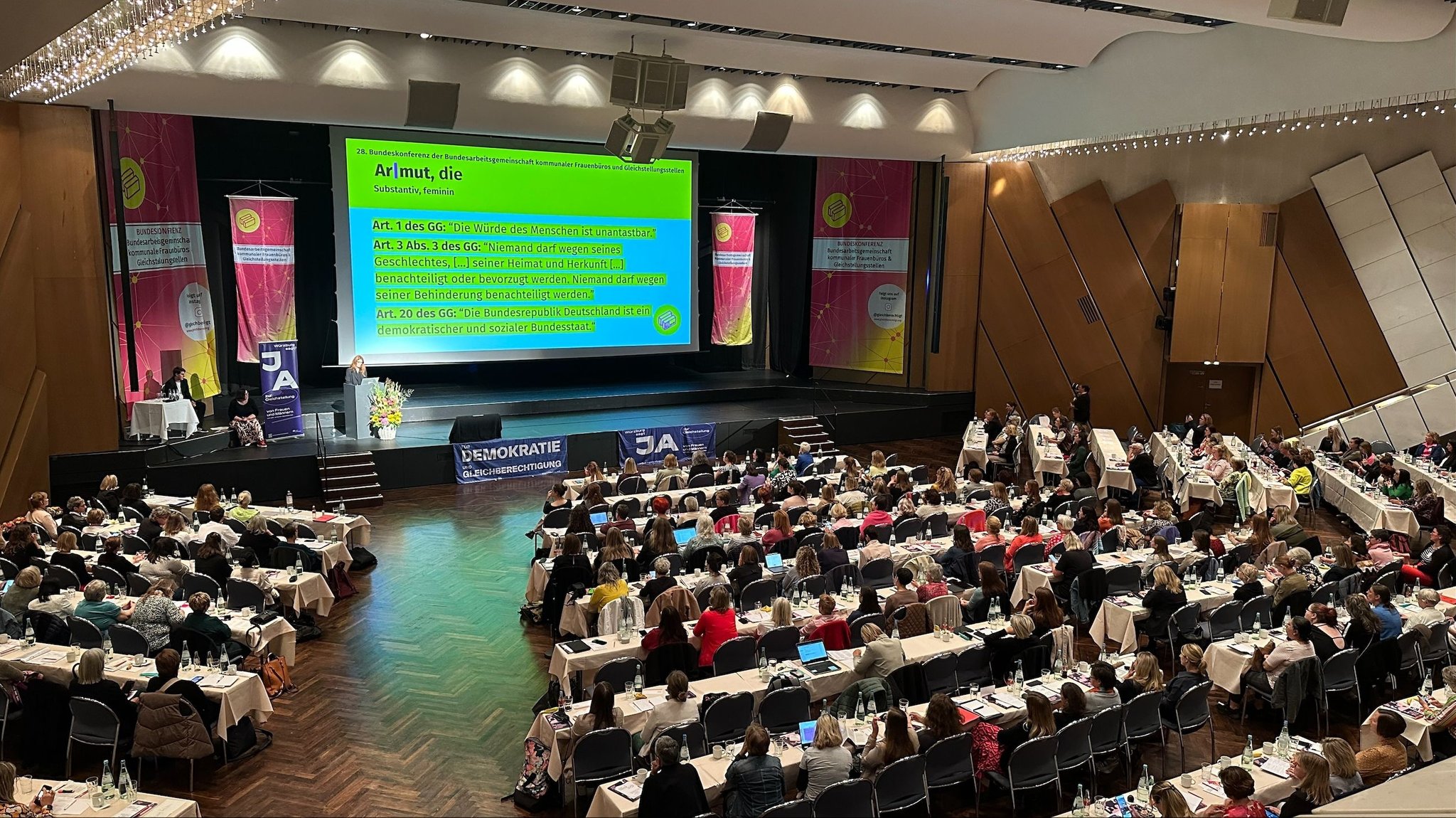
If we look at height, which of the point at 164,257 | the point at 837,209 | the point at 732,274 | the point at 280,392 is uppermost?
the point at 837,209

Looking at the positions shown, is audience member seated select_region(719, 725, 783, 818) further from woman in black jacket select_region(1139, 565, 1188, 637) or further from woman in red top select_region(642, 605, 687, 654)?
woman in black jacket select_region(1139, 565, 1188, 637)

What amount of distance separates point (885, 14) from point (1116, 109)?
5677 mm

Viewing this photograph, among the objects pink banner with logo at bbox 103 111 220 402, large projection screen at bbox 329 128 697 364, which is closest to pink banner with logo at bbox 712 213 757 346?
large projection screen at bbox 329 128 697 364

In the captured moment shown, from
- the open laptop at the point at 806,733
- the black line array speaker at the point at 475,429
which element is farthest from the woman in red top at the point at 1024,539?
the black line array speaker at the point at 475,429

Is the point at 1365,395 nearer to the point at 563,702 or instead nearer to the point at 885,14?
the point at 885,14

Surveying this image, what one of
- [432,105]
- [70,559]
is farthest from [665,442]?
[70,559]

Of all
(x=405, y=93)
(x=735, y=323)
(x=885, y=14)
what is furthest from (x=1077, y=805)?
(x=735, y=323)

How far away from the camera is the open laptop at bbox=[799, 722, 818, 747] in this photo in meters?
6.89

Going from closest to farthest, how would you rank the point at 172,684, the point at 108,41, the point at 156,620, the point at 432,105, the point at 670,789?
the point at 670,789
the point at 172,684
the point at 156,620
the point at 108,41
the point at 432,105

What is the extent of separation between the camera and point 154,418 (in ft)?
52.4

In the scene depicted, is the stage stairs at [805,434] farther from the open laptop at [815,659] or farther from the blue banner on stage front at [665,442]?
the open laptop at [815,659]

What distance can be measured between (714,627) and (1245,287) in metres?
15.5

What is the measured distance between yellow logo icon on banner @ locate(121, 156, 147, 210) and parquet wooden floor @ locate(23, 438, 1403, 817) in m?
7.59

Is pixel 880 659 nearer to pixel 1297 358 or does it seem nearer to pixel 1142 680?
pixel 1142 680
